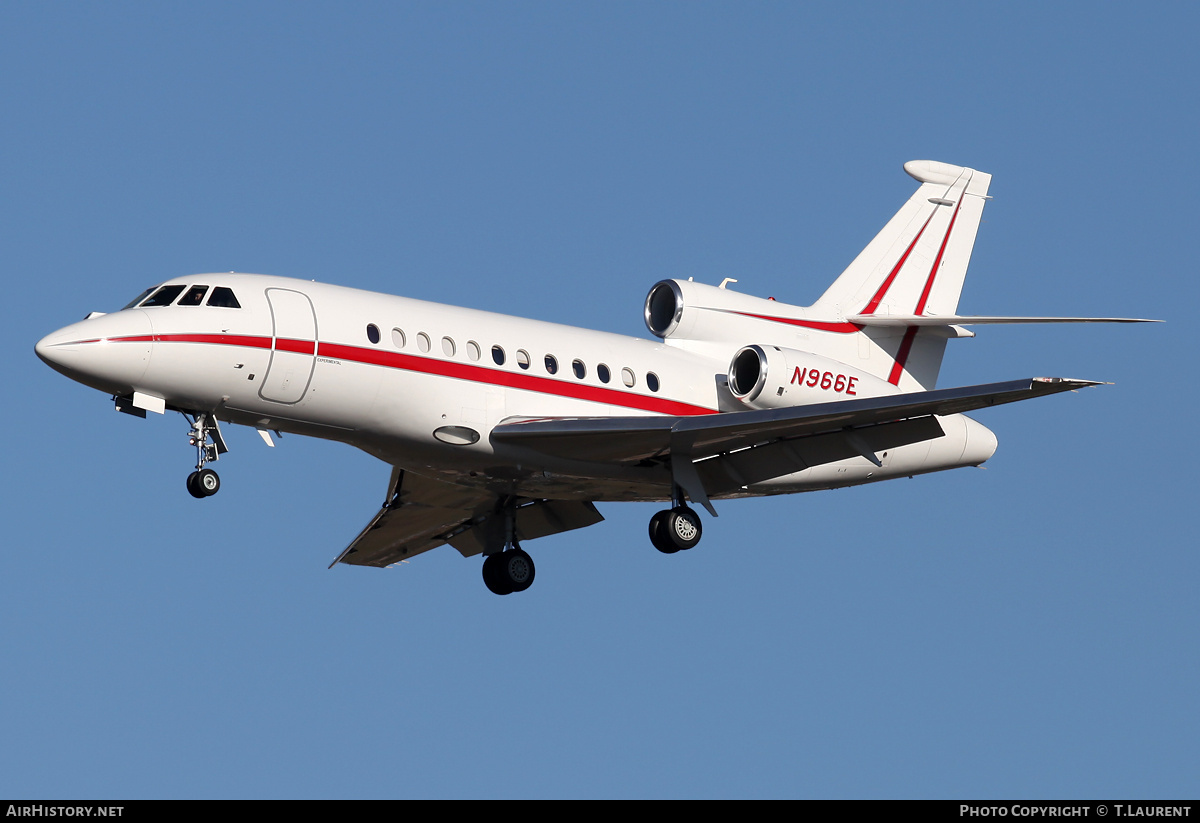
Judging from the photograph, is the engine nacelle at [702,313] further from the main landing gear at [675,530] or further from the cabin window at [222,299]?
the cabin window at [222,299]

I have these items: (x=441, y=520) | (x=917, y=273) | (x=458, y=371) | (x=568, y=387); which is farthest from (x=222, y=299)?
(x=917, y=273)

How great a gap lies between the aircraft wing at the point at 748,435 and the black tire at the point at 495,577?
327 centimetres

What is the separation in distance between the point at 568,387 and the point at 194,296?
5076 millimetres

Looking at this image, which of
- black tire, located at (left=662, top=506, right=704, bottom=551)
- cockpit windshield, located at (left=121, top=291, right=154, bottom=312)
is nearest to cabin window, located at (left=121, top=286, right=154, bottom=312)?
cockpit windshield, located at (left=121, top=291, right=154, bottom=312)

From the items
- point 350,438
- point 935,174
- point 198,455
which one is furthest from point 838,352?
point 198,455

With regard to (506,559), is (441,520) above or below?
Result: above

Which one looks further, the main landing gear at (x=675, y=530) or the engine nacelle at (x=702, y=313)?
the engine nacelle at (x=702, y=313)

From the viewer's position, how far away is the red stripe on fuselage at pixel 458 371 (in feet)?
64.0

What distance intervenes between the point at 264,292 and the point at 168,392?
5.77 ft

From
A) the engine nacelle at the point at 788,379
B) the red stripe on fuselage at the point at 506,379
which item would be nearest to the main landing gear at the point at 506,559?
the red stripe on fuselage at the point at 506,379

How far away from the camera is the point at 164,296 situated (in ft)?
64.7

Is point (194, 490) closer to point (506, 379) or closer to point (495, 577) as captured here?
point (506, 379)

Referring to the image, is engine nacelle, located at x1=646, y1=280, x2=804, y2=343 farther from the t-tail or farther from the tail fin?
the tail fin

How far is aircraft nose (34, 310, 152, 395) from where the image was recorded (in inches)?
737
